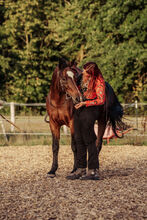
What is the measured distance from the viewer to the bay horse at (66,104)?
6156mm

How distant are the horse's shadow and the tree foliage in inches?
598

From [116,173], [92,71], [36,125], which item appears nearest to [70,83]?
[92,71]

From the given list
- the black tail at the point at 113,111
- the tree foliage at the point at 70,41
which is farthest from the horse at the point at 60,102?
the tree foliage at the point at 70,41

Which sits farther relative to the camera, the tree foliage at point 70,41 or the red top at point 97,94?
the tree foliage at point 70,41

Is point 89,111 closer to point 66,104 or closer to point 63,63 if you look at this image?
point 66,104

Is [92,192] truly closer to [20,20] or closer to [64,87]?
[64,87]

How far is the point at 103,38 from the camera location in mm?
24281

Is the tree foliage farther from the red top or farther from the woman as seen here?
the red top

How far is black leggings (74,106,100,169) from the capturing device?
6.11m

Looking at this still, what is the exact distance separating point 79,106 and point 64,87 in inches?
19.9

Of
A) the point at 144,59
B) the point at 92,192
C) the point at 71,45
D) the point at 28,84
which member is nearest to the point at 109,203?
the point at 92,192

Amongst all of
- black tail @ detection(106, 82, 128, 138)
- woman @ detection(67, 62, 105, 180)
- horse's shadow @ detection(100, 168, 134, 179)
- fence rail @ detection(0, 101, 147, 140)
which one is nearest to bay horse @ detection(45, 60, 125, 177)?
black tail @ detection(106, 82, 128, 138)

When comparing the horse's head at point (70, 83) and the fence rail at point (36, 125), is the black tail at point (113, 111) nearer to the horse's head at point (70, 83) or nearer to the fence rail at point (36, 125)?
the horse's head at point (70, 83)

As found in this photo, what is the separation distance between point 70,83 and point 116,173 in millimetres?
2020
